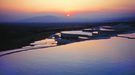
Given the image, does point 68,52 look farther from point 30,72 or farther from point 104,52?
point 30,72

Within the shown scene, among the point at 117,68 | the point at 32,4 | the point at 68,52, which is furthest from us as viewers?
the point at 32,4

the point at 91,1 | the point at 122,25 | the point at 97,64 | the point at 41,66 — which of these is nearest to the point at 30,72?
the point at 41,66

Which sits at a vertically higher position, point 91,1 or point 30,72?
point 91,1

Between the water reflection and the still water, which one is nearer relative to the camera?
the still water

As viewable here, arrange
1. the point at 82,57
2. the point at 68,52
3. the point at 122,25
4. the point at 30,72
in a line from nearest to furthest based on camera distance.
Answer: the point at 30,72 < the point at 82,57 < the point at 68,52 < the point at 122,25

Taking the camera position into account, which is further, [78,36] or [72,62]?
[78,36]

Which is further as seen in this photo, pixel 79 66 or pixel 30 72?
pixel 79 66

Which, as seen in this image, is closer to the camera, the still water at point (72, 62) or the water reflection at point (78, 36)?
the still water at point (72, 62)

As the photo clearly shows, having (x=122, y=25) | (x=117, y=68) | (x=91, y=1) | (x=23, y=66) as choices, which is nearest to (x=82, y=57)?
(x=117, y=68)
